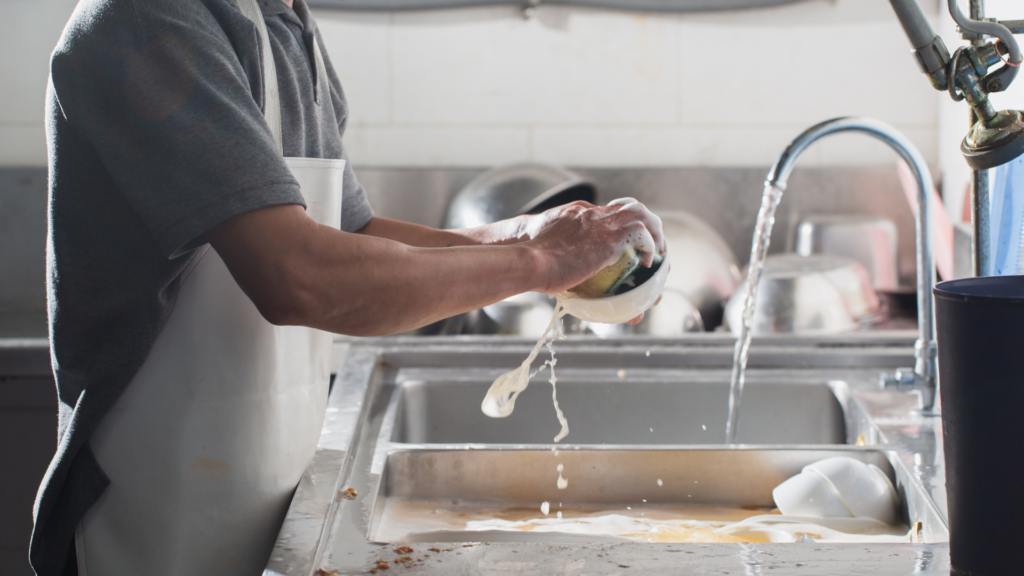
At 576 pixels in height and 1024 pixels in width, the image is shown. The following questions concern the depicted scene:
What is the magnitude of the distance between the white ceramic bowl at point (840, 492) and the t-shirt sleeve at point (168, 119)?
73 cm

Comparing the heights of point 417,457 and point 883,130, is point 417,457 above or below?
below

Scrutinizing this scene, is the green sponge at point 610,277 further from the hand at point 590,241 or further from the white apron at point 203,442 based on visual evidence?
the white apron at point 203,442

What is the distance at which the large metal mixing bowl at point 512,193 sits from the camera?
2.06 meters

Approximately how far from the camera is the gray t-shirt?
0.69 m

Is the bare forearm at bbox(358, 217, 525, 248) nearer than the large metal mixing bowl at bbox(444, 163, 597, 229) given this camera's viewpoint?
Yes

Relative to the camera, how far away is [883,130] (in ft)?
3.89

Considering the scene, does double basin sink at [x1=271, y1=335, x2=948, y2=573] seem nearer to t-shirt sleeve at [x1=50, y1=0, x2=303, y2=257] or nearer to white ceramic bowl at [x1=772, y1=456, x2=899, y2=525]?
white ceramic bowl at [x1=772, y1=456, x2=899, y2=525]

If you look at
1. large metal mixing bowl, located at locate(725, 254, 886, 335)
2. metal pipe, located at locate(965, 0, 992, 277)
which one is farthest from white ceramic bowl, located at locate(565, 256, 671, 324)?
large metal mixing bowl, located at locate(725, 254, 886, 335)

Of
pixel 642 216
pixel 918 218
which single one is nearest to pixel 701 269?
pixel 918 218

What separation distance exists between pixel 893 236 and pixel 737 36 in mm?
715

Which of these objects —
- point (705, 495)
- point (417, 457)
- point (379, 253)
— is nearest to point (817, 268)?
point (705, 495)

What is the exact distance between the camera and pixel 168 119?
0.69m

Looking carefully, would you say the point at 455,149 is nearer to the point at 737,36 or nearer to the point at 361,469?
the point at 737,36

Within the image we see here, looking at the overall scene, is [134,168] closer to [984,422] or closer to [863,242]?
[984,422]
